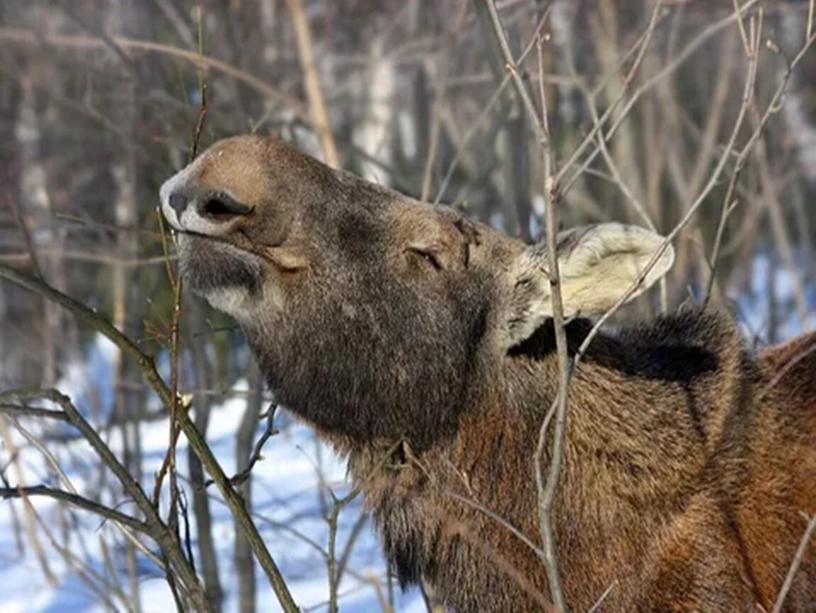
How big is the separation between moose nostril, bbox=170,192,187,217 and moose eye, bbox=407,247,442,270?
0.72m

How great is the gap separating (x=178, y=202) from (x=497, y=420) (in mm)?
1178

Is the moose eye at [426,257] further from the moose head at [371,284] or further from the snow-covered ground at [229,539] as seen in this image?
the snow-covered ground at [229,539]

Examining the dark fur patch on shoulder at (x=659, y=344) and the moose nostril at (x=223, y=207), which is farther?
the dark fur patch on shoulder at (x=659, y=344)

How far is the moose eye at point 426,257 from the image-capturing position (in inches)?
185

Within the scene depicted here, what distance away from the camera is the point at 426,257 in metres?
4.73

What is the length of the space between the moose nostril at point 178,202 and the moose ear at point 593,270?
1.08 m

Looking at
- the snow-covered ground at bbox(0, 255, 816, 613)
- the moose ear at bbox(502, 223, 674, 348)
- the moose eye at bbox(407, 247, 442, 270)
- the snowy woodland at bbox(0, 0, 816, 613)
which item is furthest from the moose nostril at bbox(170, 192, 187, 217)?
the snow-covered ground at bbox(0, 255, 816, 613)

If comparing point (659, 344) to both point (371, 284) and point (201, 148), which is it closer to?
point (371, 284)

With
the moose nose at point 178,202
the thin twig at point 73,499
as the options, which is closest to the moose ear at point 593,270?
the moose nose at point 178,202

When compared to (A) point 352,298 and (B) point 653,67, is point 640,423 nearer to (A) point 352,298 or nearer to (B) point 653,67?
(A) point 352,298

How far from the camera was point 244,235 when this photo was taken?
14.4 ft

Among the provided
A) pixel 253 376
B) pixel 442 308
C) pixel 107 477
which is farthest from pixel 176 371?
pixel 107 477

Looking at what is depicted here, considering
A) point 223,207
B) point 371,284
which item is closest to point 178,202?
point 223,207

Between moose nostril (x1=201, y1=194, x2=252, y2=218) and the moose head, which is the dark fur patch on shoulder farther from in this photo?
moose nostril (x1=201, y1=194, x2=252, y2=218)
